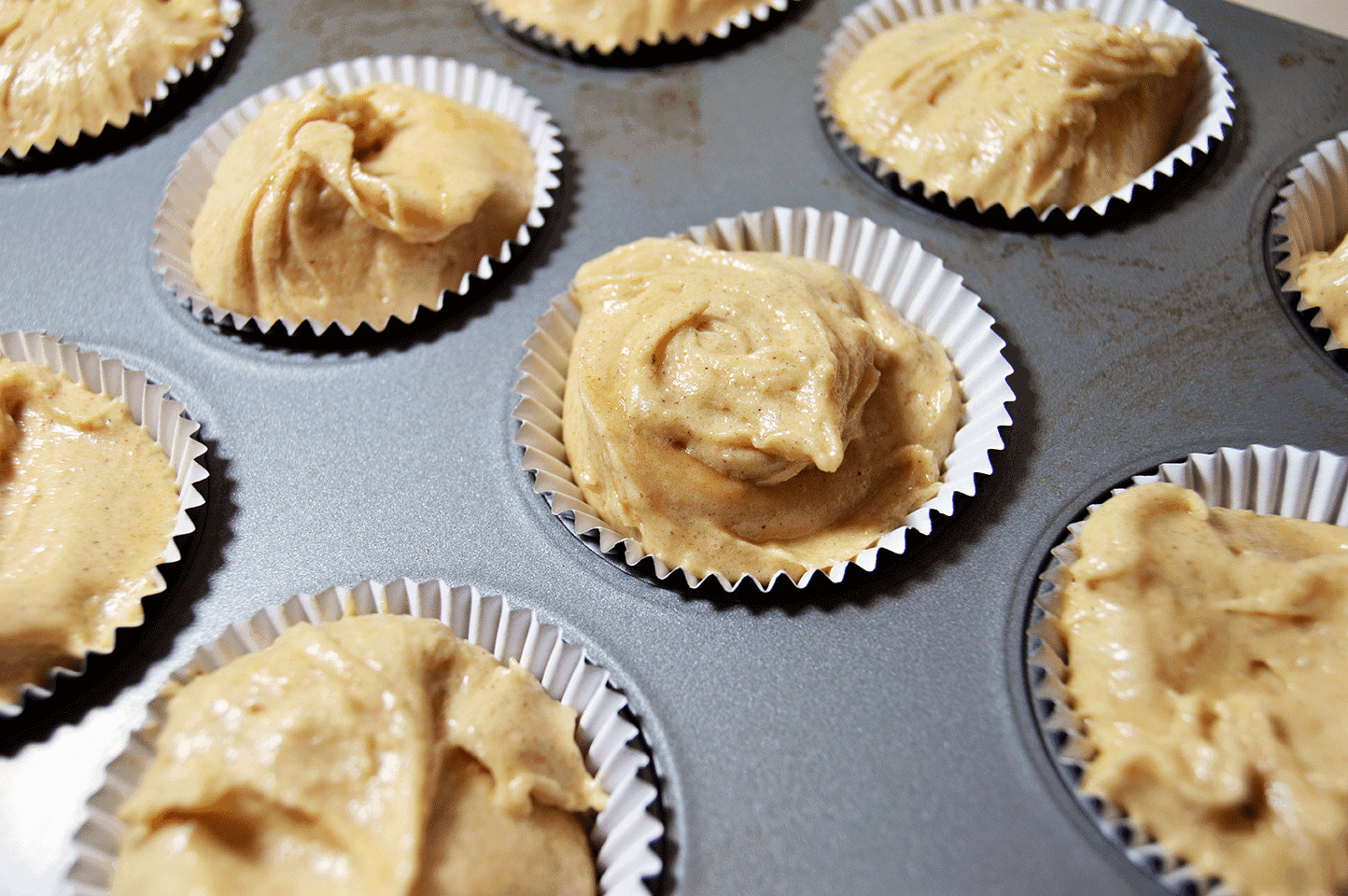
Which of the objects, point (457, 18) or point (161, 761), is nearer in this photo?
point (161, 761)

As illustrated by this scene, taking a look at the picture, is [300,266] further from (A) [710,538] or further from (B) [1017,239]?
(B) [1017,239]

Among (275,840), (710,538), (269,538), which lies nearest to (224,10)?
(269,538)

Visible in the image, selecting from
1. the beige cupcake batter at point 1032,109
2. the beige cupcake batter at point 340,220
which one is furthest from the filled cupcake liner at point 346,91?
the beige cupcake batter at point 1032,109

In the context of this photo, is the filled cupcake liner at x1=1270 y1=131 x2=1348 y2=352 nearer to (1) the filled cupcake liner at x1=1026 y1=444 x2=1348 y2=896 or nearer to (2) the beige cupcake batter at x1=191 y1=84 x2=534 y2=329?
(1) the filled cupcake liner at x1=1026 y1=444 x2=1348 y2=896

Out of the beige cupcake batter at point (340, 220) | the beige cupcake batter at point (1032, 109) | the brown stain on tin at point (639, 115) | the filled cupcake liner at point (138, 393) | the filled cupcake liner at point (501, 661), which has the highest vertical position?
the beige cupcake batter at point (1032, 109)

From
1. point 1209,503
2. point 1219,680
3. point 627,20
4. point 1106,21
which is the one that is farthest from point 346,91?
point 1219,680

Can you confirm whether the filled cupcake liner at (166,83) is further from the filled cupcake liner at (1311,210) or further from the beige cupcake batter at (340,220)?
the filled cupcake liner at (1311,210)

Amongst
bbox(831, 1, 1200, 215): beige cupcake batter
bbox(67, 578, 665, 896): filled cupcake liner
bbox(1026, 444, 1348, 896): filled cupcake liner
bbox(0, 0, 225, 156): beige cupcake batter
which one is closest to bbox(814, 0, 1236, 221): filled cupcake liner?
bbox(831, 1, 1200, 215): beige cupcake batter
